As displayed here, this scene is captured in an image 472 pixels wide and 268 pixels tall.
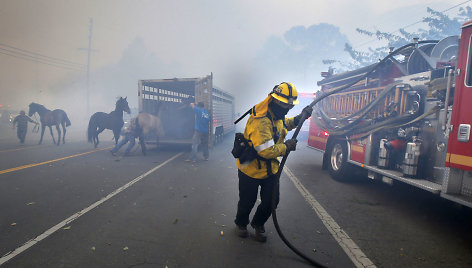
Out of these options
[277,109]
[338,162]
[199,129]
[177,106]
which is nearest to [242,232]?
[277,109]

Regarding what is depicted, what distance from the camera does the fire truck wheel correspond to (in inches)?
274

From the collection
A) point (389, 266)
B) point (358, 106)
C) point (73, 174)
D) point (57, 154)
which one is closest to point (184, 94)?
point (57, 154)

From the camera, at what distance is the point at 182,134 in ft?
44.0

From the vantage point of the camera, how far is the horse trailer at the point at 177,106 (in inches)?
464

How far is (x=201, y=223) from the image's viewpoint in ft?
14.1

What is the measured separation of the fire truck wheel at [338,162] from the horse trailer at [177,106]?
18.0 ft

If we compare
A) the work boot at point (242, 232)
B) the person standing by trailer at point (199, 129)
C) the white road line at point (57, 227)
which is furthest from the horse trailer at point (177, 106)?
the work boot at point (242, 232)

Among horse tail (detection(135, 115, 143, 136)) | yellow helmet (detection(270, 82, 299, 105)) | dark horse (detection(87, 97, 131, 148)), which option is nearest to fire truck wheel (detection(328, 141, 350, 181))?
yellow helmet (detection(270, 82, 299, 105))

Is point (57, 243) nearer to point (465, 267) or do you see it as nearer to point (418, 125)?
point (465, 267)

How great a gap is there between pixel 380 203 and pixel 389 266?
102 inches

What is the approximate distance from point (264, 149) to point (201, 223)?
1.78 m

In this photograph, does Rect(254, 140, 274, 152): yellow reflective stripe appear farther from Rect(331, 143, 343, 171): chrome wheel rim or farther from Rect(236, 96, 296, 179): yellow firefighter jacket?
Rect(331, 143, 343, 171): chrome wheel rim

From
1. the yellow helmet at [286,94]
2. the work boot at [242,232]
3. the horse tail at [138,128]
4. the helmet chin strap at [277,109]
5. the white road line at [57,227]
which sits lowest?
the white road line at [57,227]

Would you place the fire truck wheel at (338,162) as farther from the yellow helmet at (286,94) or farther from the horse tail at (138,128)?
the horse tail at (138,128)
